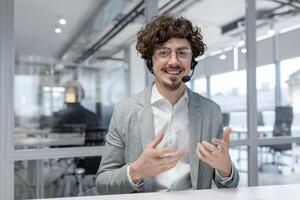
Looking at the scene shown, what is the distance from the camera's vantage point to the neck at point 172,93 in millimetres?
1229

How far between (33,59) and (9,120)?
737 mm

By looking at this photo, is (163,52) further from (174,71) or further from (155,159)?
(155,159)

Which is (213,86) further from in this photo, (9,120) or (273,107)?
(9,120)

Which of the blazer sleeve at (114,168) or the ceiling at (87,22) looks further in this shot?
the ceiling at (87,22)

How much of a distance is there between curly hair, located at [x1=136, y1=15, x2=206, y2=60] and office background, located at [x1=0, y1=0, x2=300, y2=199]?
3.62ft

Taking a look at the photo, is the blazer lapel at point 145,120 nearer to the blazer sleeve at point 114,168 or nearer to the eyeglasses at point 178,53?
the blazer sleeve at point 114,168

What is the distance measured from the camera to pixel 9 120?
2.14 metres

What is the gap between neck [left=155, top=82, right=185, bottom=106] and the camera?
1229 millimetres

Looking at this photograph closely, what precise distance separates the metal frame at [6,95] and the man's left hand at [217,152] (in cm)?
159

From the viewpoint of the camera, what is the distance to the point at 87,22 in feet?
9.86

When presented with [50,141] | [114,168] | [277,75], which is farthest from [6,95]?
[277,75]

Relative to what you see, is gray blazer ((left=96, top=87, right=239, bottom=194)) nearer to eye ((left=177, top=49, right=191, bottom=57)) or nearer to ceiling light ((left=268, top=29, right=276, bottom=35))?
eye ((left=177, top=49, right=191, bottom=57))

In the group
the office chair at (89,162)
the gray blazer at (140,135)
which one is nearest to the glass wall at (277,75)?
the office chair at (89,162)

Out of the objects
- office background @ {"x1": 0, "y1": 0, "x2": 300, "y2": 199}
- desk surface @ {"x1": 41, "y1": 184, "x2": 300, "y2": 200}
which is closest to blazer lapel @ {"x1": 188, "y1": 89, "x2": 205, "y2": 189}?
desk surface @ {"x1": 41, "y1": 184, "x2": 300, "y2": 200}
